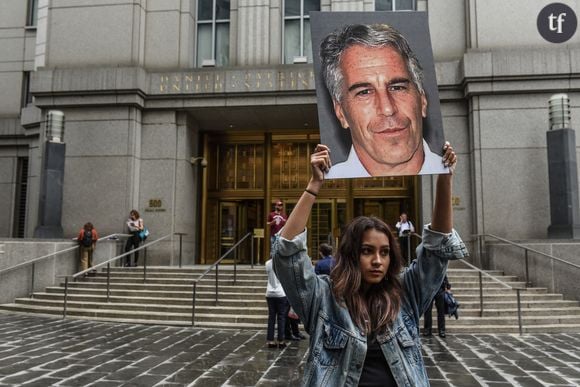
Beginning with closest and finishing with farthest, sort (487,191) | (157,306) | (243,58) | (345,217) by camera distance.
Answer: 1. (157,306)
2. (487,191)
3. (243,58)
4. (345,217)

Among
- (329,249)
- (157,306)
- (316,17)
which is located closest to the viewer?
(316,17)

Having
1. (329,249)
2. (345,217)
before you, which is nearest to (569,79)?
(345,217)

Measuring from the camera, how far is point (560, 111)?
15.5 meters

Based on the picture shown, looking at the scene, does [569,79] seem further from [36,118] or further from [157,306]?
[36,118]

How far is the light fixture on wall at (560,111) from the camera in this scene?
15.4 metres

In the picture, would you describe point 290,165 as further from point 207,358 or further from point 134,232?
point 207,358

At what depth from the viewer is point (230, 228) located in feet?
71.1

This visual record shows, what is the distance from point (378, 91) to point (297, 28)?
17.1 metres

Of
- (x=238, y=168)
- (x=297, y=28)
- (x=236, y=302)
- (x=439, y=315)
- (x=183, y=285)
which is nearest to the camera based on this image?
(x=439, y=315)

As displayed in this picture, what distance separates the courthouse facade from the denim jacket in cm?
1523

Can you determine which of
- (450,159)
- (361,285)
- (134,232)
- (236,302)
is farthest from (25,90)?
(361,285)

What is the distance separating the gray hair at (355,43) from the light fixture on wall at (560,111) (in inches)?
558

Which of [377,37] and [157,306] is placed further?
[157,306]

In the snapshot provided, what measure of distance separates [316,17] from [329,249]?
6370 mm
